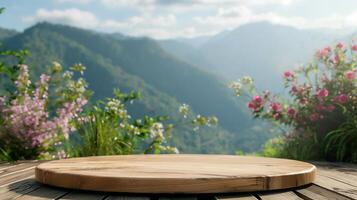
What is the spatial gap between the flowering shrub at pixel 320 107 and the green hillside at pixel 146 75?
62.4 meters

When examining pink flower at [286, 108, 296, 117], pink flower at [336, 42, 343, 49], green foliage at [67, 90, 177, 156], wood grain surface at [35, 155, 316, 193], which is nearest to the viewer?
wood grain surface at [35, 155, 316, 193]

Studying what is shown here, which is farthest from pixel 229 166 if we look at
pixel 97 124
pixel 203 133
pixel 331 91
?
pixel 203 133

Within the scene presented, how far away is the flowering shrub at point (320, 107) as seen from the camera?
3.74 meters

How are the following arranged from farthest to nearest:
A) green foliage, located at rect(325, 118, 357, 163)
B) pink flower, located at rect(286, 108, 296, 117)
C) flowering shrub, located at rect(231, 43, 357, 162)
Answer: pink flower, located at rect(286, 108, 296, 117) → flowering shrub, located at rect(231, 43, 357, 162) → green foliage, located at rect(325, 118, 357, 163)

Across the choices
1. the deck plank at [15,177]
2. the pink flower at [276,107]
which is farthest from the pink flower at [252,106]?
the deck plank at [15,177]

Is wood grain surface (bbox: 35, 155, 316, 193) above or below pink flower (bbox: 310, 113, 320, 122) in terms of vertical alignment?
below

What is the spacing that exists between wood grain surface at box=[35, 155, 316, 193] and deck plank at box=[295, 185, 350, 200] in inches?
1.5

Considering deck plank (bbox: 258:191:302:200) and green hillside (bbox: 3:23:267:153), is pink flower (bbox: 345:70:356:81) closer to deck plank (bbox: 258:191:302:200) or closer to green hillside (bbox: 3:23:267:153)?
deck plank (bbox: 258:191:302:200)

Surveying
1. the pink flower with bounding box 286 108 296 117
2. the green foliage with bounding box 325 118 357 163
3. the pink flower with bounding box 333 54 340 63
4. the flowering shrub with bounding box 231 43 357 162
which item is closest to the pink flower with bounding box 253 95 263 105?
the flowering shrub with bounding box 231 43 357 162

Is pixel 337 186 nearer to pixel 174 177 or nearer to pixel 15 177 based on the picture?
pixel 174 177

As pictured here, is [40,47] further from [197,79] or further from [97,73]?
[197,79]

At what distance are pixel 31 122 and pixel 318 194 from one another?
3.16 meters

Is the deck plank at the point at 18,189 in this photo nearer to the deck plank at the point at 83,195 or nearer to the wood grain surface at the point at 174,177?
the wood grain surface at the point at 174,177

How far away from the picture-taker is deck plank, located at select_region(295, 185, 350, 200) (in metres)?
1.55
